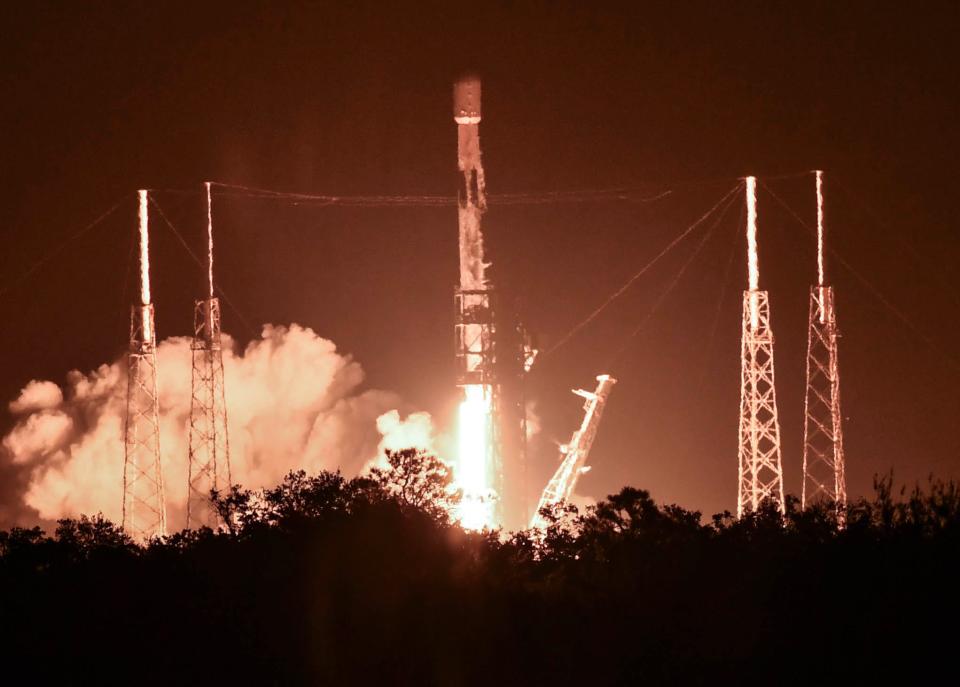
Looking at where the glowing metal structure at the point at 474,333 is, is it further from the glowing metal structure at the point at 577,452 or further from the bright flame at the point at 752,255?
the bright flame at the point at 752,255

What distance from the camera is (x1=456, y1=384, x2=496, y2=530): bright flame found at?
187 feet

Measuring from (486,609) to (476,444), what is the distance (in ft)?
90.0

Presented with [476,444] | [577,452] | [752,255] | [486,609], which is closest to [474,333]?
[476,444]

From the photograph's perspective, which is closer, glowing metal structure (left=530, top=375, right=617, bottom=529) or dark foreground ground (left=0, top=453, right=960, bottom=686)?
dark foreground ground (left=0, top=453, right=960, bottom=686)

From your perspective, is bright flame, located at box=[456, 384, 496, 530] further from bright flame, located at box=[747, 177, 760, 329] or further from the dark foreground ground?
the dark foreground ground

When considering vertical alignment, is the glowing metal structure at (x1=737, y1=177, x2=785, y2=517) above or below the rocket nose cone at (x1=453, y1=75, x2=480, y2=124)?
below

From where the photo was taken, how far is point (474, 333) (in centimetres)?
5716

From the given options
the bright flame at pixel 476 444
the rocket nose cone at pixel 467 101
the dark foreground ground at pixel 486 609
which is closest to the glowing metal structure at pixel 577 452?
the bright flame at pixel 476 444

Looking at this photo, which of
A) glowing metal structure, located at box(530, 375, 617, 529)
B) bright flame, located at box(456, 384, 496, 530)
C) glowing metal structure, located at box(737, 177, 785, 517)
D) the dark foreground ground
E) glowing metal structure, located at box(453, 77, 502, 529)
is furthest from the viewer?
glowing metal structure, located at box(530, 375, 617, 529)

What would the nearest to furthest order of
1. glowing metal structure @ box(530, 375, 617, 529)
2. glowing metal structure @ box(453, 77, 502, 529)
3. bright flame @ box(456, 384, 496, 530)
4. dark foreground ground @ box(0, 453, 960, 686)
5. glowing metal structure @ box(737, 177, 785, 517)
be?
dark foreground ground @ box(0, 453, 960, 686) < glowing metal structure @ box(737, 177, 785, 517) < glowing metal structure @ box(453, 77, 502, 529) < bright flame @ box(456, 384, 496, 530) < glowing metal structure @ box(530, 375, 617, 529)

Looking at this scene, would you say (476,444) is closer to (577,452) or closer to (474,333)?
(577,452)

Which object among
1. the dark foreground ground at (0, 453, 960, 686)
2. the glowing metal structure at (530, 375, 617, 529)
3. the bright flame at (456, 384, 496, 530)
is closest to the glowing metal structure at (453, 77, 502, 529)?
the bright flame at (456, 384, 496, 530)

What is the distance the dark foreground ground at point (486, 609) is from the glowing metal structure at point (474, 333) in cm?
2146

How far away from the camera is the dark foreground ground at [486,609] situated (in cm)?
2827
